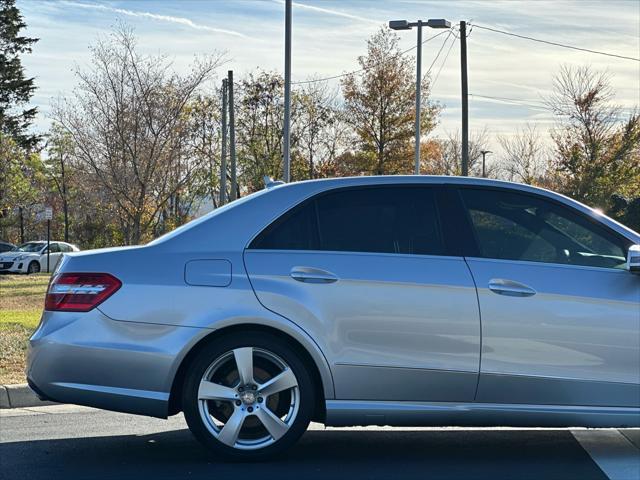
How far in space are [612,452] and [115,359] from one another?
10.1 feet

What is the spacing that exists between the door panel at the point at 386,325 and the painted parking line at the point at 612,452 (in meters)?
0.92

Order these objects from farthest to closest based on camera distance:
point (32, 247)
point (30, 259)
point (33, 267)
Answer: point (32, 247) < point (33, 267) < point (30, 259)

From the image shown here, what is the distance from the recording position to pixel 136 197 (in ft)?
97.9

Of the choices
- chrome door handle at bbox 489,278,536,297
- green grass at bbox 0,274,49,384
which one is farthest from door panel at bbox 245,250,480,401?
green grass at bbox 0,274,49,384

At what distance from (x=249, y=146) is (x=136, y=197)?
2289 centimetres

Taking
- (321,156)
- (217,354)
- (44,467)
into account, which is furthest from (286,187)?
(321,156)

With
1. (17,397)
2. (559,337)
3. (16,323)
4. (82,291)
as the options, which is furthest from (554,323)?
(16,323)

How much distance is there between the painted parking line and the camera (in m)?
5.63

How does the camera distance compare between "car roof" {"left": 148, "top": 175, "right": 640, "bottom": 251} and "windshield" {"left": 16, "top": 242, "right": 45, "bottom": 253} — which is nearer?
"car roof" {"left": 148, "top": 175, "right": 640, "bottom": 251}

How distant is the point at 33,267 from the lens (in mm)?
40719

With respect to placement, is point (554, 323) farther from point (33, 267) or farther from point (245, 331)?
point (33, 267)

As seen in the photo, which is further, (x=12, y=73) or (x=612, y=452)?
(x=12, y=73)

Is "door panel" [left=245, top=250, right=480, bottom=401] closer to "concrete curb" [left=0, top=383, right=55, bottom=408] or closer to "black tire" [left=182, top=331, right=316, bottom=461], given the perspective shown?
"black tire" [left=182, top=331, right=316, bottom=461]

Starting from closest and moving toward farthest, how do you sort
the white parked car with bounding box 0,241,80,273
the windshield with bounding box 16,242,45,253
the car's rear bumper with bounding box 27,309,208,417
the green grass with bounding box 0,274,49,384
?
the car's rear bumper with bounding box 27,309,208,417 < the green grass with bounding box 0,274,49,384 < the white parked car with bounding box 0,241,80,273 < the windshield with bounding box 16,242,45,253
